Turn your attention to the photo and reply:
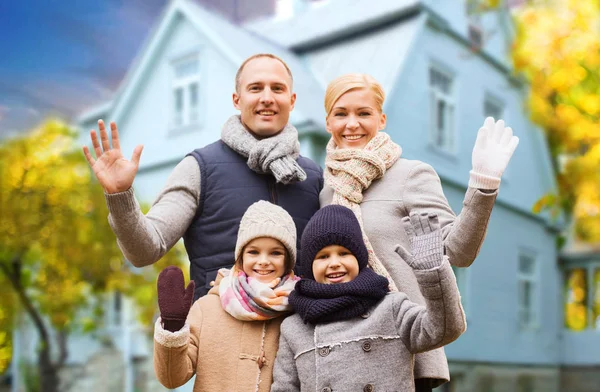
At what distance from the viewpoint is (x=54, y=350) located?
11266 millimetres

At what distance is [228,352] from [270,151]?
0.76m

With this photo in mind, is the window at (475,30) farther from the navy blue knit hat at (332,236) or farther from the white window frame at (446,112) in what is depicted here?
the navy blue knit hat at (332,236)

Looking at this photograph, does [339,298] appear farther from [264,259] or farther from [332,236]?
[264,259]

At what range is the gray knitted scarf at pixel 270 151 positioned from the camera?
2.77 m

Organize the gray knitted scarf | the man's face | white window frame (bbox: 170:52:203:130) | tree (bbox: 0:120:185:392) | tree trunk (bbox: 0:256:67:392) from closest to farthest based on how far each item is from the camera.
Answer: the gray knitted scarf
the man's face
tree (bbox: 0:120:185:392)
tree trunk (bbox: 0:256:67:392)
white window frame (bbox: 170:52:203:130)

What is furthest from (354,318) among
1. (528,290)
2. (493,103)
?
(528,290)

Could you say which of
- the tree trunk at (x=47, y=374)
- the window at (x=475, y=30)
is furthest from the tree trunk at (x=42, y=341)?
the window at (x=475, y=30)

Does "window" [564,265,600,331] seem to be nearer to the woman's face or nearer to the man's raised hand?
the woman's face

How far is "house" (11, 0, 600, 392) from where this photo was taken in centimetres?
1028

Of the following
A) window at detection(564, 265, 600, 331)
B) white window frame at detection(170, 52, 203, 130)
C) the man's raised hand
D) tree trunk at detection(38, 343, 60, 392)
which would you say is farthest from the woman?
window at detection(564, 265, 600, 331)

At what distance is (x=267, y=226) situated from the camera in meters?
2.53

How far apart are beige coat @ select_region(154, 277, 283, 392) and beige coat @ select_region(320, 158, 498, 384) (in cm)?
45

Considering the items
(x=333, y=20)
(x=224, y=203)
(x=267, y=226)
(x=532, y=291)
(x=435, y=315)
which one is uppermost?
(x=333, y=20)

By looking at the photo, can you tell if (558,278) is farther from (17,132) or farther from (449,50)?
(17,132)
